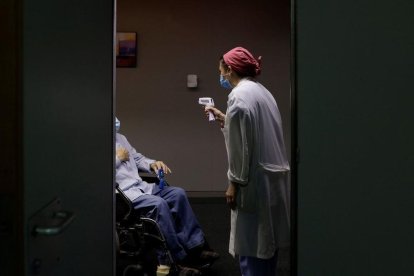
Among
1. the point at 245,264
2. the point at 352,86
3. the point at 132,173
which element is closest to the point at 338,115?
the point at 352,86

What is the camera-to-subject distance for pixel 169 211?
285 centimetres

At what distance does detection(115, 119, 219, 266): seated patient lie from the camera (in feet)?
9.11

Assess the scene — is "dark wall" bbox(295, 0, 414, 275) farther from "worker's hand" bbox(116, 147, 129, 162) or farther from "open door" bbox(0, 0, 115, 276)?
"worker's hand" bbox(116, 147, 129, 162)

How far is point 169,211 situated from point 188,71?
2296 mm

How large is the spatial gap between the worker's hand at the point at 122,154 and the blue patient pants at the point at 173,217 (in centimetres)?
30

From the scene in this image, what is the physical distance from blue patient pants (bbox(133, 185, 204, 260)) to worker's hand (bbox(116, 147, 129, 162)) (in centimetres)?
30

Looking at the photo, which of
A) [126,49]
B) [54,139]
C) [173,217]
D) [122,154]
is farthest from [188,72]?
[54,139]

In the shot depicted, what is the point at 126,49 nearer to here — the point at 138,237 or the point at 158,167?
the point at 158,167

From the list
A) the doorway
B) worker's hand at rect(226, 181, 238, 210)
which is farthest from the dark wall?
the doorway

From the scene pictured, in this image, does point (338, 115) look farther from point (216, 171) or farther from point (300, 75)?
point (216, 171)

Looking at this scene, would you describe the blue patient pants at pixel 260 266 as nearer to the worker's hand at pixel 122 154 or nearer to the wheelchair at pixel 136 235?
the wheelchair at pixel 136 235

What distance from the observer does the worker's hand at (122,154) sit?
119 inches

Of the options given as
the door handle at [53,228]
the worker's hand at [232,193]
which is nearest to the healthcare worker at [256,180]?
the worker's hand at [232,193]

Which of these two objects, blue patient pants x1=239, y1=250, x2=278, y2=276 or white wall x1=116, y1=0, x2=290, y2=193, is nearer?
blue patient pants x1=239, y1=250, x2=278, y2=276
